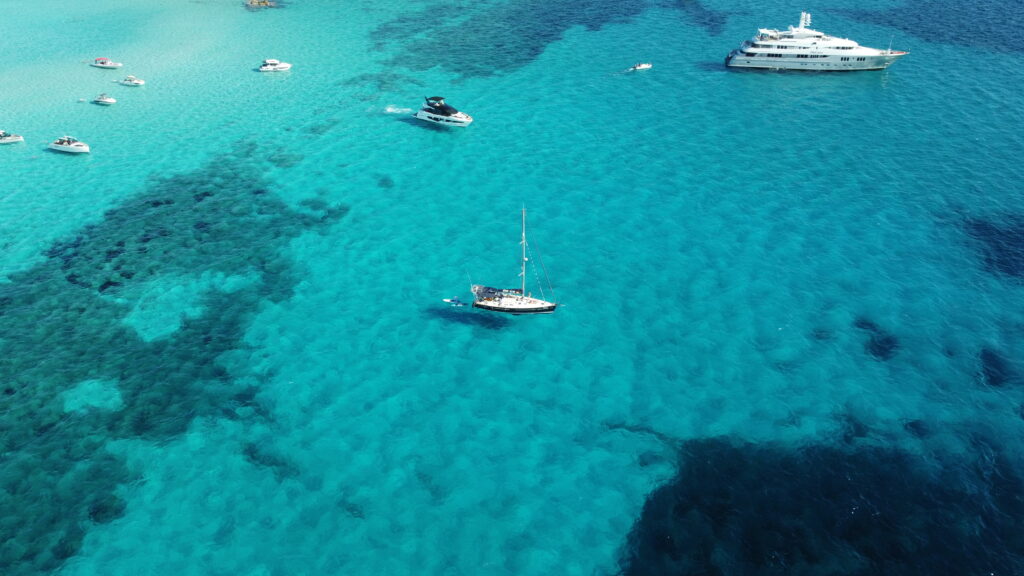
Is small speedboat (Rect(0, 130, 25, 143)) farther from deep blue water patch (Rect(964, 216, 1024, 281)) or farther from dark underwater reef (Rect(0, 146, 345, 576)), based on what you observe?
deep blue water patch (Rect(964, 216, 1024, 281))

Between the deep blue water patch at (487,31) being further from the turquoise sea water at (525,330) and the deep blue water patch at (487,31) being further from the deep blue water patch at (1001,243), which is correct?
the deep blue water patch at (1001,243)

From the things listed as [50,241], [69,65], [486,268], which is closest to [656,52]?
[486,268]

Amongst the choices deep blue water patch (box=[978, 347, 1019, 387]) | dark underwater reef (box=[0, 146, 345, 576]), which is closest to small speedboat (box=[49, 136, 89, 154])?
dark underwater reef (box=[0, 146, 345, 576])

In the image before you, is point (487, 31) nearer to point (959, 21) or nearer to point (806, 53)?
point (806, 53)

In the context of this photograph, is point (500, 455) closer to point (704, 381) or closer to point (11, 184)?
point (704, 381)

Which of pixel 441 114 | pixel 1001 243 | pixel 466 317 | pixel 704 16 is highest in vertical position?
pixel 704 16

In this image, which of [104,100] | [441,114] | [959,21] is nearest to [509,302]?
[441,114]

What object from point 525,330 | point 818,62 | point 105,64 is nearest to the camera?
point 525,330
